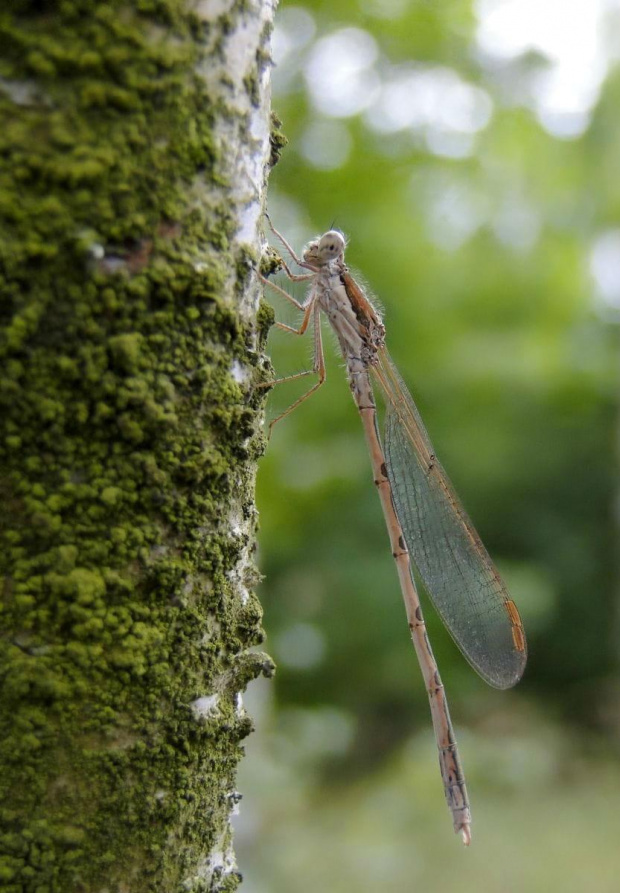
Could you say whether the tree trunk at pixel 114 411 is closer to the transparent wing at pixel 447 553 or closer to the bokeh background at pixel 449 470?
the transparent wing at pixel 447 553

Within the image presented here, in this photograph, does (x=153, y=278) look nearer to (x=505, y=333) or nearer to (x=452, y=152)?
(x=452, y=152)

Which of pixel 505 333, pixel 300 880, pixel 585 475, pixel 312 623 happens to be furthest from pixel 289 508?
pixel 585 475

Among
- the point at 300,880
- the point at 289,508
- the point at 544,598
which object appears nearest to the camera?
the point at 300,880

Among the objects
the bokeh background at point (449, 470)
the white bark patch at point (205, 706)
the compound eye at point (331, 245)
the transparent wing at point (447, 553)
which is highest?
the bokeh background at point (449, 470)

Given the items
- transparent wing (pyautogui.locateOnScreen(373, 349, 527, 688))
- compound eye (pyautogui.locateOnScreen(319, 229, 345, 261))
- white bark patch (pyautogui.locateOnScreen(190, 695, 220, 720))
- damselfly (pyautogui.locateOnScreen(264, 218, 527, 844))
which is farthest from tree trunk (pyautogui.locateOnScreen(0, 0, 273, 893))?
transparent wing (pyautogui.locateOnScreen(373, 349, 527, 688))

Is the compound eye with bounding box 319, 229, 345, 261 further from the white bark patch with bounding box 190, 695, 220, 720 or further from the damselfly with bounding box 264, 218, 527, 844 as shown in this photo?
the white bark patch with bounding box 190, 695, 220, 720

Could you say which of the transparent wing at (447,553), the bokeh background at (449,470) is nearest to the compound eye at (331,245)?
the transparent wing at (447,553)

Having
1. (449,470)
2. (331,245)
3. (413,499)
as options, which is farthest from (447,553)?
(449,470)

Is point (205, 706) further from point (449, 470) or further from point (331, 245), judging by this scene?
point (449, 470)
